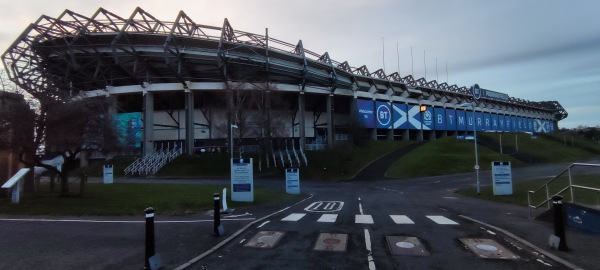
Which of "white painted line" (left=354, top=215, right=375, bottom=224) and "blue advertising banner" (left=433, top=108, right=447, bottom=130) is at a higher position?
"blue advertising banner" (left=433, top=108, right=447, bottom=130)

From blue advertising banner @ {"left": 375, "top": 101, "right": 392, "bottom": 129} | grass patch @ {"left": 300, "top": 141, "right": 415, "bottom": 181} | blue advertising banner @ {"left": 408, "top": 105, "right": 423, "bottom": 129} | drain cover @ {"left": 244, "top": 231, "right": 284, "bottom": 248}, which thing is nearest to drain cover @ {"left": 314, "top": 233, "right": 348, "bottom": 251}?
drain cover @ {"left": 244, "top": 231, "right": 284, "bottom": 248}

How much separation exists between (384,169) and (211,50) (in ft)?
91.3

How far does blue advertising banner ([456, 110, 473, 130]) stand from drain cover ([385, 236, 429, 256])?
88664 millimetres

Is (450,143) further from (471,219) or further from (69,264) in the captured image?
(69,264)

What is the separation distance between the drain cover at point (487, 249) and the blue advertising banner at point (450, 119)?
274 ft

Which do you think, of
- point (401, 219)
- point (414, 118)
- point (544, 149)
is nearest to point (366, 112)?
point (414, 118)

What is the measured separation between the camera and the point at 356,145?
58406mm

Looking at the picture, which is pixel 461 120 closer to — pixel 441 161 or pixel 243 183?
pixel 441 161

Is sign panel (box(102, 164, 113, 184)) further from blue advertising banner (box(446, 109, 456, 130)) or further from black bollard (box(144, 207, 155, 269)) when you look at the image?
blue advertising banner (box(446, 109, 456, 130))

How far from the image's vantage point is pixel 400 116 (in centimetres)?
7394

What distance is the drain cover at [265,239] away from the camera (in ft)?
26.7

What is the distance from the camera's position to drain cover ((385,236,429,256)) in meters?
7.40

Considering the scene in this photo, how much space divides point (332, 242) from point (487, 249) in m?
3.30

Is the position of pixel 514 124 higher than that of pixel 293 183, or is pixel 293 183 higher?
pixel 514 124
